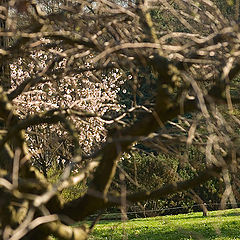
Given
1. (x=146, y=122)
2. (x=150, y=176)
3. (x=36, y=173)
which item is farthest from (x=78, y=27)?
(x=150, y=176)

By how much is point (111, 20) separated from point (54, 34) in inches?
17.0

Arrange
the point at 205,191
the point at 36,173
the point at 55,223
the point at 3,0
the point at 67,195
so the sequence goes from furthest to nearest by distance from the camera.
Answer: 1. the point at 205,191
2. the point at 67,195
3. the point at 3,0
4. the point at 36,173
5. the point at 55,223

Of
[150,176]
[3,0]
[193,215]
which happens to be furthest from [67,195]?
[3,0]

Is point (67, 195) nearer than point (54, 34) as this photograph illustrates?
No

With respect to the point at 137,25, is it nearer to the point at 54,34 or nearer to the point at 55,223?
the point at 54,34

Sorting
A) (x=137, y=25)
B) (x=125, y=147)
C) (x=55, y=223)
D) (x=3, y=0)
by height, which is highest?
(x=3, y=0)

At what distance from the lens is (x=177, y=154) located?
367cm

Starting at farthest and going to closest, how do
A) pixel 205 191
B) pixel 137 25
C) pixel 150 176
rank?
1. pixel 205 191
2. pixel 150 176
3. pixel 137 25

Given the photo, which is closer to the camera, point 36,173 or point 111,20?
point 111,20

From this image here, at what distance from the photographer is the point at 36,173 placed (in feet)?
13.9

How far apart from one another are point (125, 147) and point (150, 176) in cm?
1387

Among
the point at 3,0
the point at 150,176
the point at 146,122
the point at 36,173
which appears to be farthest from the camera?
the point at 150,176

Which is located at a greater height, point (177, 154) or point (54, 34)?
point (54, 34)

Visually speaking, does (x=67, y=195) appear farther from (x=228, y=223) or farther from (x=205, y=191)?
(x=205, y=191)
